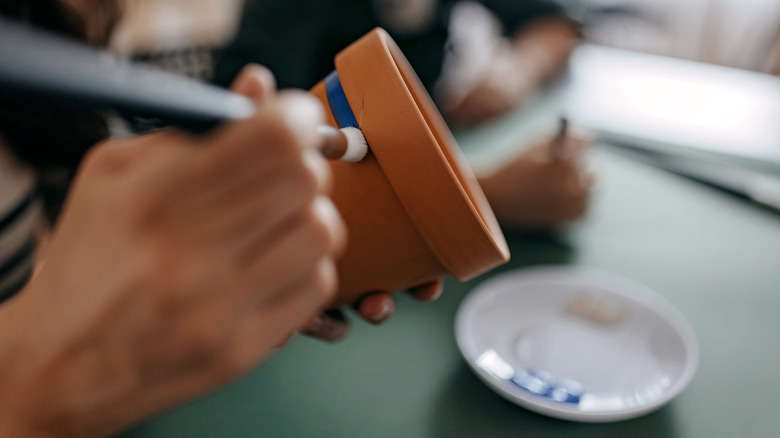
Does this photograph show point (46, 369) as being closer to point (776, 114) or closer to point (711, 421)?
point (711, 421)

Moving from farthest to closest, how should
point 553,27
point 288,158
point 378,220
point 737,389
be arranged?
point 553,27 → point 737,389 → point 378,220 → point 288,158

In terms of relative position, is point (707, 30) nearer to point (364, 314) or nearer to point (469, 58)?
point (469, 58)

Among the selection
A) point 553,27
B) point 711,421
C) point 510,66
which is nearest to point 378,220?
point 711,421

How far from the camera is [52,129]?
650 millimetres

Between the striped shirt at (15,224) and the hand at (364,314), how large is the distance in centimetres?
38

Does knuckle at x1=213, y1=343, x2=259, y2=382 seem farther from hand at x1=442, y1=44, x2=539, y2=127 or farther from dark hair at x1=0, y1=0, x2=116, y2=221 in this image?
hand at x1=442, y1=44, x2=539, y2=127

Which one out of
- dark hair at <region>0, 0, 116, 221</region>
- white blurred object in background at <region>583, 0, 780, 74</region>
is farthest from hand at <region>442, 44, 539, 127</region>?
white blurred object in background at <region>583, 0, 780, 74</region>

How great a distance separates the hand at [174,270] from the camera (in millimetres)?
198

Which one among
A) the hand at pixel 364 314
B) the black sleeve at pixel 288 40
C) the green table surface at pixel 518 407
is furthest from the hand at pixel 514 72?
the hand at pixel 364 314

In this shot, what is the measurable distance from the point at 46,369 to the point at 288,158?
14cm

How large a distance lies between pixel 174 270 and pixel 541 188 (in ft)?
1.73

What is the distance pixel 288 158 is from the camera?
201mm

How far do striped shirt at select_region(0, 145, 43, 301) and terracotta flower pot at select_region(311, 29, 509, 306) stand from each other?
1.41ft

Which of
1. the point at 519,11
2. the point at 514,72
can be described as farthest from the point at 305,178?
the point at 519,11
